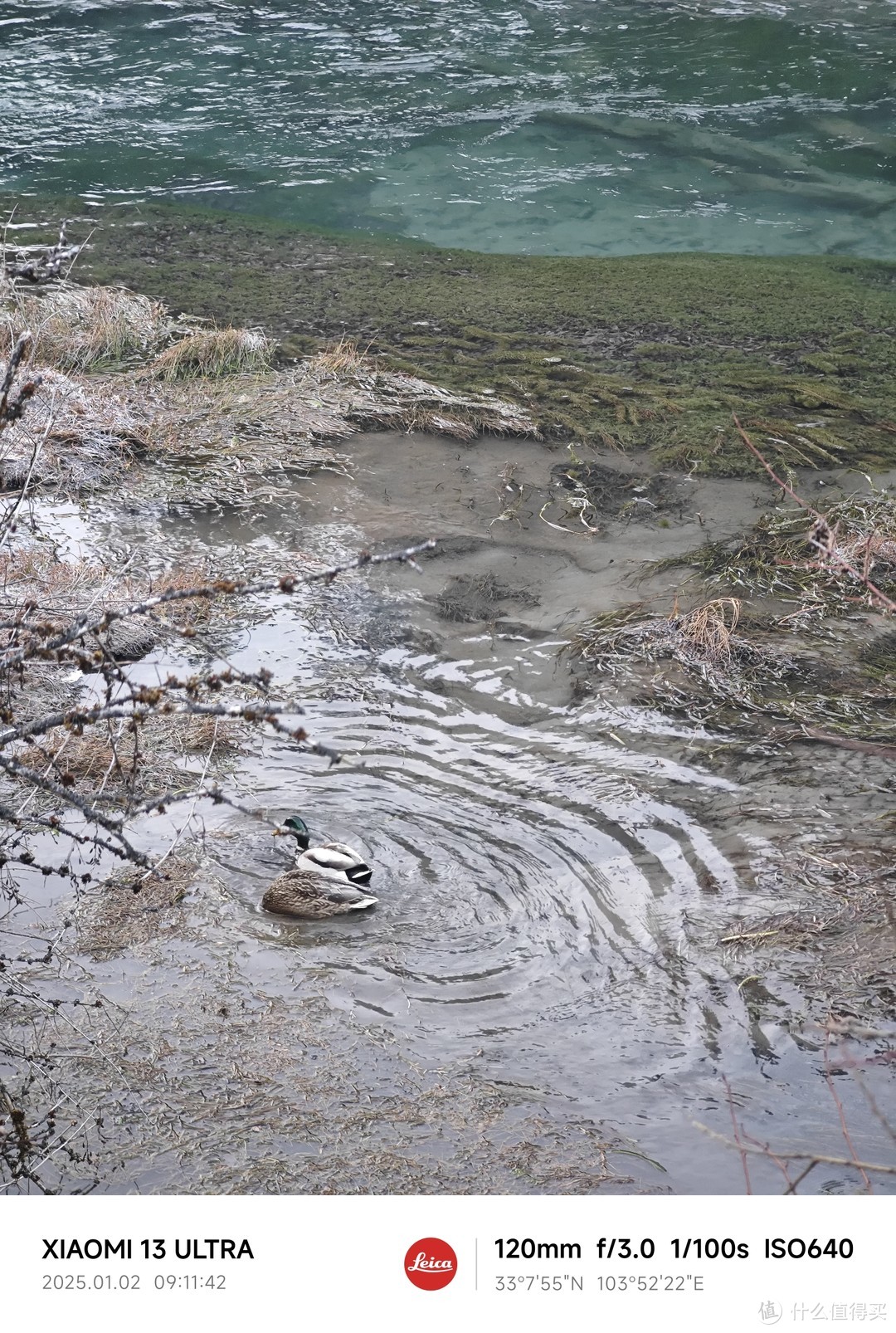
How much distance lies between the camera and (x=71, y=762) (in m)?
5.52

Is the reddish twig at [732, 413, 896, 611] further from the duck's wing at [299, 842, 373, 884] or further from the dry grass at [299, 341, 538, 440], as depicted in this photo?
the dry grass at [299, 341, 538, 440]

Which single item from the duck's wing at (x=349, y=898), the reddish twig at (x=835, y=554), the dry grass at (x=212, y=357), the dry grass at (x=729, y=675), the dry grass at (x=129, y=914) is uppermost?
the reddish twig at (x=835, y=554)

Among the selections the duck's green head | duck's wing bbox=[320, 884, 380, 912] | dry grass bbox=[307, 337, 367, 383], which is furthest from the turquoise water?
duck's wing bbox=[320, 884, 380, 912]

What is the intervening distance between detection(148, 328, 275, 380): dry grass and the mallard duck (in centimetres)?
544

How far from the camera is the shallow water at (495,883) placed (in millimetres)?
3822

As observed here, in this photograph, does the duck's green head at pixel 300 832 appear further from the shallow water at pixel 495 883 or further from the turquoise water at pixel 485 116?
the turquoise water at pixel 485 116

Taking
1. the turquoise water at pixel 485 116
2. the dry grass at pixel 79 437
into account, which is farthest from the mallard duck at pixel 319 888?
the turquoise water at pixel 485 116

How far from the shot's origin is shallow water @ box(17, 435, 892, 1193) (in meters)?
3.82

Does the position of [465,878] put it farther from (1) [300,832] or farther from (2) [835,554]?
(2) [835,554]

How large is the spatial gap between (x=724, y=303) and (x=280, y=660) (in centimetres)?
709
